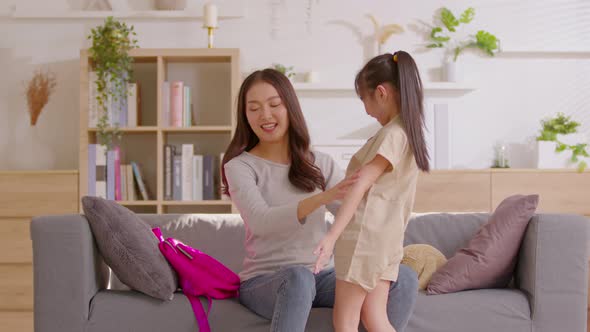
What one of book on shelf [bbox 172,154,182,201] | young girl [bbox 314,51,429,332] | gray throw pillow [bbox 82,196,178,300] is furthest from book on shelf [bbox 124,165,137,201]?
young girl [bbox 314,51,429,332]

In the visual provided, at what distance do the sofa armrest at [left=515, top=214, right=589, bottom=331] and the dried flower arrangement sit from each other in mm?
3121

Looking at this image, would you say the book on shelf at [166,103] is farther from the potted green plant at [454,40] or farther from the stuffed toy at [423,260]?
the stuffed toy at [423,260]

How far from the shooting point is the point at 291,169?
224 centimetres

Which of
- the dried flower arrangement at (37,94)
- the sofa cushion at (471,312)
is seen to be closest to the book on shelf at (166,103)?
the dried flower arrangement at (37,94)

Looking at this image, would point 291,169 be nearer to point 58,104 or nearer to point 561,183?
point 561,183

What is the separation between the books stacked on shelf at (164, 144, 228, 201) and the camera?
13.5ft

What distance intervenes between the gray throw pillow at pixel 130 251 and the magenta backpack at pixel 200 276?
42 millimetres

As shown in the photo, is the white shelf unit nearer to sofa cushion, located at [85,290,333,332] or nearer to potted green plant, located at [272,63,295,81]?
potted green plant, located at [272,63,295,81]

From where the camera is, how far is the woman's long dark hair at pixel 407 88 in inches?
72.4

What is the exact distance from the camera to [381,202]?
185 cm

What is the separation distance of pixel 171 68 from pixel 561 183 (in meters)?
2.41

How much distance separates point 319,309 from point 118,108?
2.37 metres

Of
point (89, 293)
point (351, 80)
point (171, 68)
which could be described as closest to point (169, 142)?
point (171, 68)

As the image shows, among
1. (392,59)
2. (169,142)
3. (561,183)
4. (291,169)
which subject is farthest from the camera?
(169,142)
